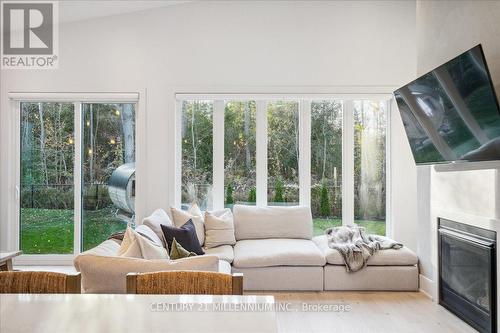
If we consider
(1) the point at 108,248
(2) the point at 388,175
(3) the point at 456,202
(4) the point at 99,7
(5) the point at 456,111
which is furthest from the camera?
(2) the point at 388,175

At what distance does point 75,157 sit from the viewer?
5.33m

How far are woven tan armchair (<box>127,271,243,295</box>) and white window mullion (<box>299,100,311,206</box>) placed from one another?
12.6ft

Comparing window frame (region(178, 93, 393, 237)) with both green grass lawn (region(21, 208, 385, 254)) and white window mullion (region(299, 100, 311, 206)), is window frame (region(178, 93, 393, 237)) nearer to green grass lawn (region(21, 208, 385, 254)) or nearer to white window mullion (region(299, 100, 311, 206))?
white window mullion (region(299, 100, 311, 206))

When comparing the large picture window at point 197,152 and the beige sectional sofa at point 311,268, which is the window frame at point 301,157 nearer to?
the large picture window at point 197,152

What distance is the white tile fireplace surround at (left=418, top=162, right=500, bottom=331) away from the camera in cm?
308

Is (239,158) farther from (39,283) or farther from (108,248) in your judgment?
(39,283)

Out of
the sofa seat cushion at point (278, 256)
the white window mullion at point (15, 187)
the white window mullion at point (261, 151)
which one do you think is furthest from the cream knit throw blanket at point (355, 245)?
the white window mullion at point (15, 187)

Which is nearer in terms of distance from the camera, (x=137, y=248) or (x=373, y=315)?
(x=137, y=248)

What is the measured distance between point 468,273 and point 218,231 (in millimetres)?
2494

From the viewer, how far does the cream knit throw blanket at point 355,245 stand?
4.25 meters

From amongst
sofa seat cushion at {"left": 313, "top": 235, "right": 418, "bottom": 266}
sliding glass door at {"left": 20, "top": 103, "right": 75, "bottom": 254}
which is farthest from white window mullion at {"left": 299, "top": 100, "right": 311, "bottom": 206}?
sliding glass door at {"left": 20, "top": 103, "right": 75, "bottom": 254}

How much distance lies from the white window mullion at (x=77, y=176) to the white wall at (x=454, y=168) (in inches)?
158

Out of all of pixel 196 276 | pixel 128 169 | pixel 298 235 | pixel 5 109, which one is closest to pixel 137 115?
pixel 128 169

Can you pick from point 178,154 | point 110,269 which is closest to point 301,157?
point 178,154
